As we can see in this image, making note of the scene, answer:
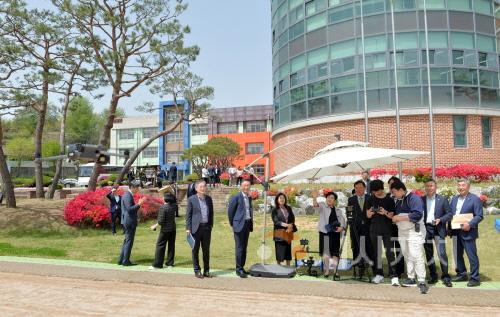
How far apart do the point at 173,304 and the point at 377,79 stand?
2012 cm

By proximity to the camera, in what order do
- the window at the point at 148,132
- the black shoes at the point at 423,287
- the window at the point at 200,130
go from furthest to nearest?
1. the window at the point at 148,132
2. the window at the point at 200,130
3. the black shoes at the point at 423,287

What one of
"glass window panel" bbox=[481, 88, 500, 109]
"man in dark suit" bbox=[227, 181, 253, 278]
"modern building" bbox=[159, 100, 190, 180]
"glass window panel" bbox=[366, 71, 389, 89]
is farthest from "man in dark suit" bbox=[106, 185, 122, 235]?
"modern building" bbox=[159, 100, 190, 180]

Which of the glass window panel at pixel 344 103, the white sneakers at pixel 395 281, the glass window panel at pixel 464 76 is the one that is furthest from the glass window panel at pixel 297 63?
the white sneakers at pixel 395 281

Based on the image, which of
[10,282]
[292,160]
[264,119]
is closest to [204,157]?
[264,119]

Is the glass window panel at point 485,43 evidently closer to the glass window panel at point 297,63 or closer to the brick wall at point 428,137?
the brick wall at point 428,137

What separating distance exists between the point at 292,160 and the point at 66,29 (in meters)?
14.4

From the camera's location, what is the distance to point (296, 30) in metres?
27.5

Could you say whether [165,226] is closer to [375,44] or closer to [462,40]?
[375,44]

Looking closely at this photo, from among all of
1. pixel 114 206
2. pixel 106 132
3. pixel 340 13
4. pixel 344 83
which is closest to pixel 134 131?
pixel 106 132

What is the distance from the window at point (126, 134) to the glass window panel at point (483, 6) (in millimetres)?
66210

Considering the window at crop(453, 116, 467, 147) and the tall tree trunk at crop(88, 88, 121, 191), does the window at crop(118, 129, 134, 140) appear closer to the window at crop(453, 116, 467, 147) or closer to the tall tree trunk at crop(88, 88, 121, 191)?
the tall tree trunk at crop(88, 88, 121, 191)

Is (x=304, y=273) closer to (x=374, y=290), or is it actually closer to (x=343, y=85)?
(x=374, y=290)

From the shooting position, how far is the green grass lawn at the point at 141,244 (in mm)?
10824

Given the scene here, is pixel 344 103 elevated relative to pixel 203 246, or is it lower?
elevated
